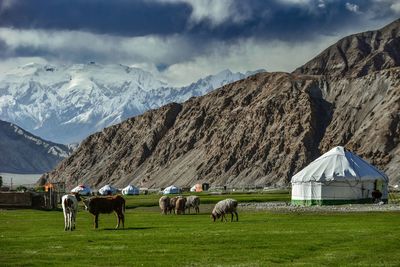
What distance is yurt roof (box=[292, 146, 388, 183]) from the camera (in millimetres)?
72062

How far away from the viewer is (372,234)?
31.2 meters

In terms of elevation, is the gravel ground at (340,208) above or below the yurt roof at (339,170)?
below

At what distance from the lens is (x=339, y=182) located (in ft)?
237

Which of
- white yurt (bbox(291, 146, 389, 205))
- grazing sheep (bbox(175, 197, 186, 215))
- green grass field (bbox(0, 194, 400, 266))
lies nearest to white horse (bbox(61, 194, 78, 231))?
green grass field (bbox(0, 194, 400, 266))

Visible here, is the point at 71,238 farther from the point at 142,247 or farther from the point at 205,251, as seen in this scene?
the point at 205,251

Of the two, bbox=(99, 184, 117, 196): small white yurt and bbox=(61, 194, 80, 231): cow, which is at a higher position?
bbox=(61, 194, 80, 231): cow

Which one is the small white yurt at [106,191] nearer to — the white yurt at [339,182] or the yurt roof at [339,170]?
the yurt roof at [339,170]


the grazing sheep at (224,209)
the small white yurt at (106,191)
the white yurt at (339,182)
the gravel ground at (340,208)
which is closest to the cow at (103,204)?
the grazing sheep at (224,209)

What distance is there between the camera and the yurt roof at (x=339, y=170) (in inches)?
2837

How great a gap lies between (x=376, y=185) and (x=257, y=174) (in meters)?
103

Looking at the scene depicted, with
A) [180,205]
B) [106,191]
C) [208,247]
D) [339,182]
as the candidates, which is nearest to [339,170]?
[339,182]

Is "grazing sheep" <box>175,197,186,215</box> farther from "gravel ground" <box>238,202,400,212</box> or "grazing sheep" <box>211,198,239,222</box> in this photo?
"grazing sheep" <box>211,198,239,222</box>

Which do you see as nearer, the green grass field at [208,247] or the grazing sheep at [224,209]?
the green grass field at [208,247]

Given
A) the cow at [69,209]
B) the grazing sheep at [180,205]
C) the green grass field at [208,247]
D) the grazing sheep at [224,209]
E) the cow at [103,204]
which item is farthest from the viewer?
the grazing sheep at [180,205]
